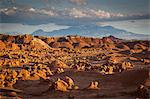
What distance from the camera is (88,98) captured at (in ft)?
38.7

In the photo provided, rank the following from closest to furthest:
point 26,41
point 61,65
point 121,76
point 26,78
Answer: point 121,76 → point 26,78 → point 61,65 → point 26,41

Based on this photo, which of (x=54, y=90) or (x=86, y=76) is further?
(x=86, y=76)

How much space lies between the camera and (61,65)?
24484 mm

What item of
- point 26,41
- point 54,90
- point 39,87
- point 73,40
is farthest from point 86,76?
point 73,40

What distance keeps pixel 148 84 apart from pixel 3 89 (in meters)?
6.92

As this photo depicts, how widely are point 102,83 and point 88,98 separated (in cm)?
425

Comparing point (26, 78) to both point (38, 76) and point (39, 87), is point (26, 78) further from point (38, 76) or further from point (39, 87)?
point (39, 87)

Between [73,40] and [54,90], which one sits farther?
[73,40]

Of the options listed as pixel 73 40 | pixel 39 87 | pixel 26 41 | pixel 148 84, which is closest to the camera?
pixel 148 84

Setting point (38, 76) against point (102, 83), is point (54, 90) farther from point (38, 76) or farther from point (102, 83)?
point (38, 76)

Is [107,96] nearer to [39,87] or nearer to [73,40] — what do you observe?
[39,87]

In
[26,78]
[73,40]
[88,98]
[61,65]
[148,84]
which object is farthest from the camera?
[73,40]

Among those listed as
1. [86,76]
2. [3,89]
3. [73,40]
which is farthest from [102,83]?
[73,40]

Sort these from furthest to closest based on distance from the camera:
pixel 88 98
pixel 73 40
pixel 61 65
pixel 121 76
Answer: pixel 73 40 → pixel 61 65 → pixel 121 76 → pixel 88 98
